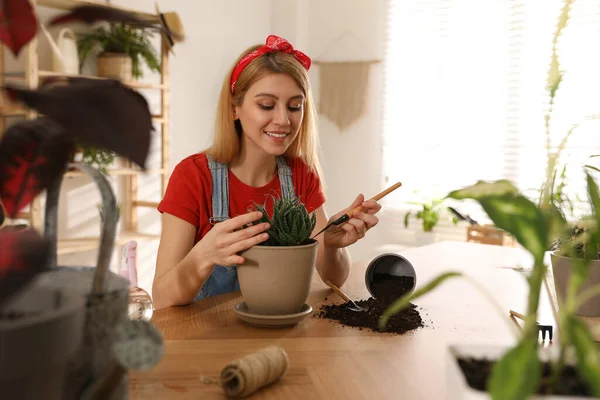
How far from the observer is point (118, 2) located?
328cm

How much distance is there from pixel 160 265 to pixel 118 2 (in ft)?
7.72

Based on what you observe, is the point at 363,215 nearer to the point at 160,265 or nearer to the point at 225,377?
the point at 160,265

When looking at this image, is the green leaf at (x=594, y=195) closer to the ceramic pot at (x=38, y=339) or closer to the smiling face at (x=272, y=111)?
the ceramic pot at (x=38, y=339)

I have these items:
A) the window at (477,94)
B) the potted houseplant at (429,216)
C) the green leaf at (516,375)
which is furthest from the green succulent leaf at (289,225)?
the potted houseplant at (429,216)

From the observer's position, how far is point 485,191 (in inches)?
16.4

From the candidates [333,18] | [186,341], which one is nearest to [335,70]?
[333,18]

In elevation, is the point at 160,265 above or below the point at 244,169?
below

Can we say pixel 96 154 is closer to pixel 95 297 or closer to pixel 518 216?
pixel 95 297

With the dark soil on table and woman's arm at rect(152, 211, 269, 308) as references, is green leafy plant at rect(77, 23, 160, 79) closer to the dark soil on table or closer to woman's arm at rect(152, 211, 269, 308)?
woman's arm at rect(152, 211, 269, 308)

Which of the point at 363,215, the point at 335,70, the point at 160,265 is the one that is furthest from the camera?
the point at 335,70

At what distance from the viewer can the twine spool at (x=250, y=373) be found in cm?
68

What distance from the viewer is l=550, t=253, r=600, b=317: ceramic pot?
3.19 ft

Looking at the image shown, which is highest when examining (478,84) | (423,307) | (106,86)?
(478,84)

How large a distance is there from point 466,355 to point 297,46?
4062 mm
